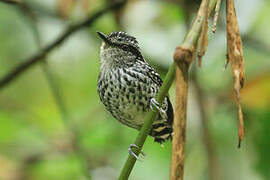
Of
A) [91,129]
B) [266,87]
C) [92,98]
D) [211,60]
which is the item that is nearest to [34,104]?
[92,98]

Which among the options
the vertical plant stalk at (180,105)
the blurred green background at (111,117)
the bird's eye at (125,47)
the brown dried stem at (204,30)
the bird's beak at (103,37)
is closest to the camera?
the vertical plant stalk at (180,105)

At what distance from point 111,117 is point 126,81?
122 cm

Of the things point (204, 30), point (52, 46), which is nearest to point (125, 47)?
point (52, 46)

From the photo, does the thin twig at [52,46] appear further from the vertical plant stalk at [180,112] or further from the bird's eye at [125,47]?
the vertical plant stalk at [180,112]

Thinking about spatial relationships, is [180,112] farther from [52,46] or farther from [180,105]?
[52,46]

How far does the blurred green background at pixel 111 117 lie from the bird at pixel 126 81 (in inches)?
12.3

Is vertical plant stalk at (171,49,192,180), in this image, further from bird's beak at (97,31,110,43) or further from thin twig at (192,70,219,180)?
thin twig at (192,70,219,180)

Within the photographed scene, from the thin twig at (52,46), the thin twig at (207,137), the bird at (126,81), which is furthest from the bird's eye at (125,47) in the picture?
the thin twig at (207,137)

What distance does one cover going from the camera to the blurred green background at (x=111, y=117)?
385 cm

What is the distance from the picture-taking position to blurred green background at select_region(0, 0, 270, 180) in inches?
151

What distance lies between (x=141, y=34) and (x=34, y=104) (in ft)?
4.71

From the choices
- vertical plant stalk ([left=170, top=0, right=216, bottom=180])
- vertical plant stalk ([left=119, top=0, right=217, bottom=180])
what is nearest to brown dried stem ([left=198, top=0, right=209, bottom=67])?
vertical plant stalk ([left=119, top=0, right=217, bottom=180])

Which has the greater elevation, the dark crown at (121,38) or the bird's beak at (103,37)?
the dark crown at (121,38)

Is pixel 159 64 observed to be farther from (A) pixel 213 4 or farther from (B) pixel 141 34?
(A) pixel 213 4
